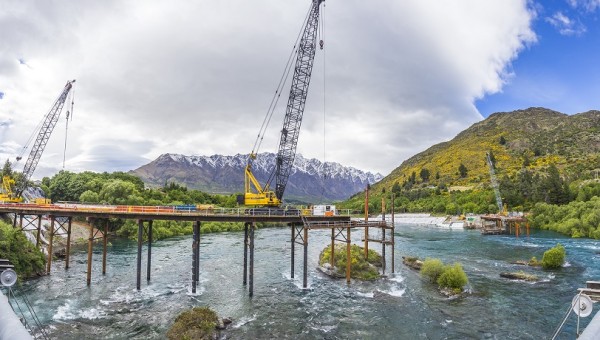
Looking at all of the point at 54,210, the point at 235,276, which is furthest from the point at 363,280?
the point at 54,210

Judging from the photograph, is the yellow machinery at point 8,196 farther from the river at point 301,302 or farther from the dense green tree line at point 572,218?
the dense green tree line at point 572,218

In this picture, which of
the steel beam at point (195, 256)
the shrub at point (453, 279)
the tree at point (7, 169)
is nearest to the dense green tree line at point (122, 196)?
the tree at point (7, 169)

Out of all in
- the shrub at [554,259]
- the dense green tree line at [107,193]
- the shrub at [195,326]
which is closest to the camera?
the shrub at [195,326]

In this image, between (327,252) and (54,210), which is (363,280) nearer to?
(327,252)

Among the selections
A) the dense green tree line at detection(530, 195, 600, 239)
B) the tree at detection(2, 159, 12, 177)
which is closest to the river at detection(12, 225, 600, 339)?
the dense green tree line at detection(530, 195, 600, 239)

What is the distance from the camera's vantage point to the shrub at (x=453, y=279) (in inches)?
1807

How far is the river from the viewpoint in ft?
111

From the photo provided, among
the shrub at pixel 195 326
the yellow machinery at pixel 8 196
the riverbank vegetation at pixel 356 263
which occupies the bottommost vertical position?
the shrub at pixel 195 326

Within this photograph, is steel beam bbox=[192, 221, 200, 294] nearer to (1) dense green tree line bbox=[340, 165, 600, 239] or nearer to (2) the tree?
(1) dense green tree line bbox=[340, 165, 600, 239]

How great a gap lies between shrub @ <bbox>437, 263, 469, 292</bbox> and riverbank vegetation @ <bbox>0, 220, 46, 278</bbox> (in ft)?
168

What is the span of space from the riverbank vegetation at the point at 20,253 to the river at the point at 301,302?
6.52 feet

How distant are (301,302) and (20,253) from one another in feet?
123

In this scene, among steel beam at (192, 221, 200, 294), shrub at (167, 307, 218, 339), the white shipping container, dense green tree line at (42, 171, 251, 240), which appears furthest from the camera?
dense green tree line at (42, 171, 251, 240)

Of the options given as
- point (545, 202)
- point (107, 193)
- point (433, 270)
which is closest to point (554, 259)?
point (433, 270)
